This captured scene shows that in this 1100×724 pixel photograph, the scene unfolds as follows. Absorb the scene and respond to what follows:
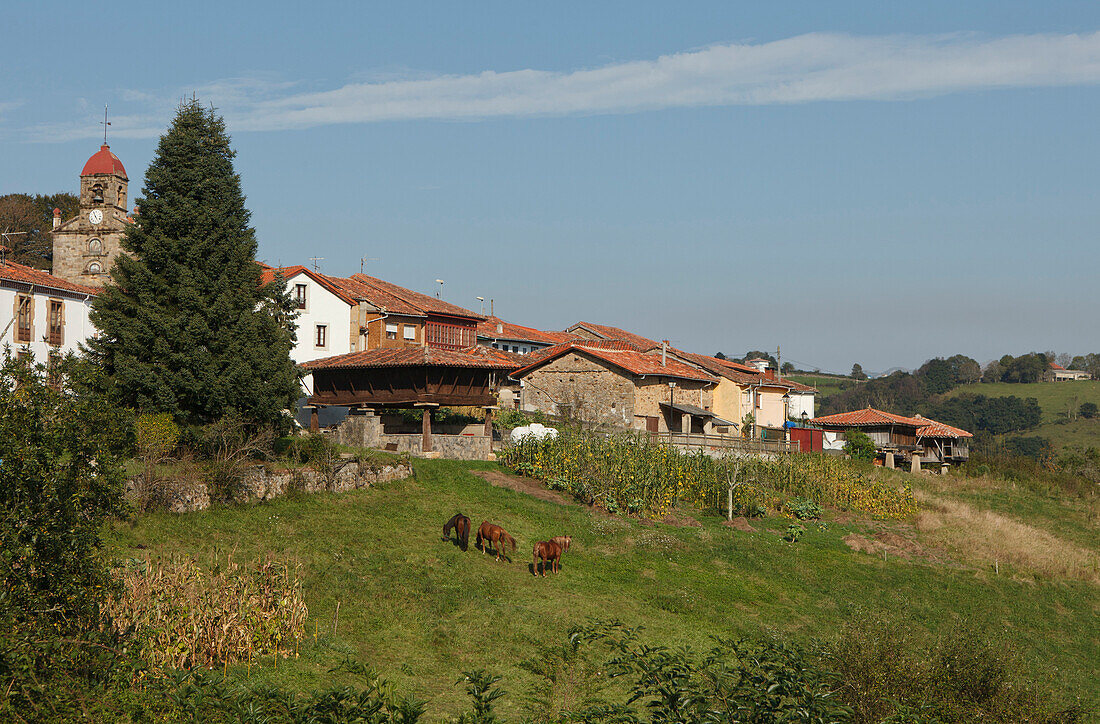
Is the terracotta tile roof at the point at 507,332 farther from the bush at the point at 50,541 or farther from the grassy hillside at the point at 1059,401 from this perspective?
the grassy hillside at the point at 1059,401

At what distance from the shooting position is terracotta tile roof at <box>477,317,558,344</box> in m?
80.2

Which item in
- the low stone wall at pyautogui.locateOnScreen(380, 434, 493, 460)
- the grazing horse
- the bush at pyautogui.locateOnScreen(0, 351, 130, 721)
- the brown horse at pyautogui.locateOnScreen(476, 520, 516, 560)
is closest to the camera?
the bush at pyautogui.locateOnScreen(0, 351, 130, 721)

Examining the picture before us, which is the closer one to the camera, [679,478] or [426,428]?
[679,478]

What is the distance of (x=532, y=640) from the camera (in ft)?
61.4

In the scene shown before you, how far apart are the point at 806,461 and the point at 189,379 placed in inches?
1085

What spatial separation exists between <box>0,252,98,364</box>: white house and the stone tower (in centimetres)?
1639

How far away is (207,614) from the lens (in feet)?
50.2

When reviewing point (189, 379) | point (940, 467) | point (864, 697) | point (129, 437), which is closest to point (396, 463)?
point (189, 379)

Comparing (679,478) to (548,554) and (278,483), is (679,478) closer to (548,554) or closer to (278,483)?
(548,554)

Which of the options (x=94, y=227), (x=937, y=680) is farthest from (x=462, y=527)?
(x=94, y=227)

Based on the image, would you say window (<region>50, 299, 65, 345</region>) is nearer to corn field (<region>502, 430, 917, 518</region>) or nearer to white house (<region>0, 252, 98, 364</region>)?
white house (<region>0, 252, 98, 364</region>)

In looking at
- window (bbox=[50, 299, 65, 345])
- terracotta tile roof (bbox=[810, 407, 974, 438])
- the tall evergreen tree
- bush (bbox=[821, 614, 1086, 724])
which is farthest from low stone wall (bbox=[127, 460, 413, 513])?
terracotta tile roof (bbox=[810, 407, 974, 438])

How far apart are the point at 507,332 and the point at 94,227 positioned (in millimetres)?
35399

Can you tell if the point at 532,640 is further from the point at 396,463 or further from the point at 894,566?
the point at 894,566
